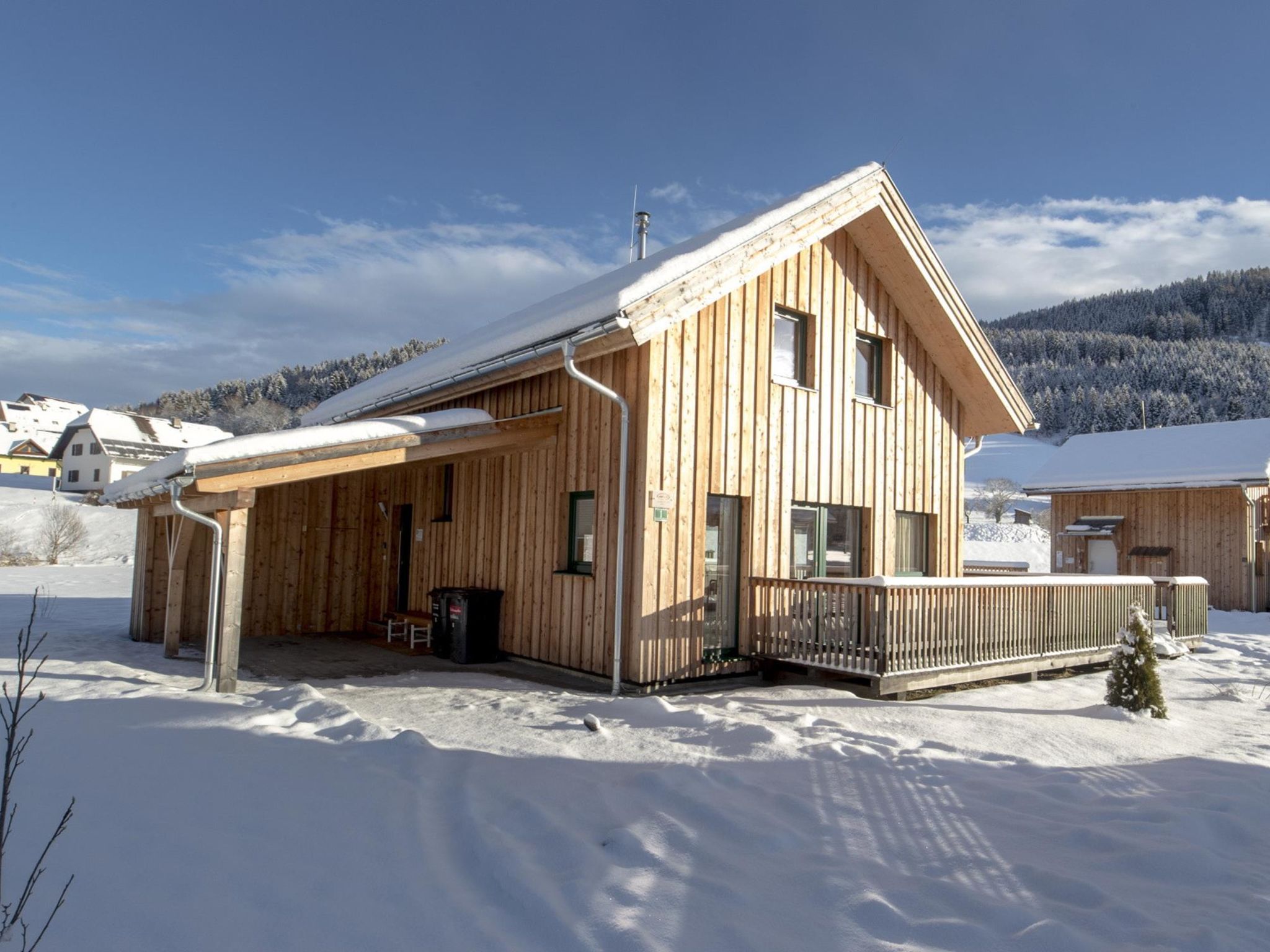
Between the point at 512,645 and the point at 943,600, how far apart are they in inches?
203

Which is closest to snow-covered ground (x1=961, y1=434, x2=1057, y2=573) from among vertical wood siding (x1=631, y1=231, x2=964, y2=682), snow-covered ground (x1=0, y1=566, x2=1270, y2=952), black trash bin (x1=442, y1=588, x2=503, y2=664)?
vertical wood siding (x1=631, y1=231, x2=964, y2=682)

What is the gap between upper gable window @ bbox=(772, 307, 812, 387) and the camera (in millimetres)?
10664

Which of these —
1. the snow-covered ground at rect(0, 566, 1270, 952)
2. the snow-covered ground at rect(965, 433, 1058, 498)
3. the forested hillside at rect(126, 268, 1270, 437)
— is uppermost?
the forested hillside at rect(126, 268, 1270, 437)

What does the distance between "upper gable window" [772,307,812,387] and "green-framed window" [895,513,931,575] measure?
265 cm

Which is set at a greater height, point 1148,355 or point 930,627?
point 1148,355

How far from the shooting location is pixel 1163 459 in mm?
22094

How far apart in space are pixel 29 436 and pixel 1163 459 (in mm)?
72493

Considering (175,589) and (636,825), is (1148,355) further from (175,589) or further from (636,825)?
(636,825)

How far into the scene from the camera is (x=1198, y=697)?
952 cm

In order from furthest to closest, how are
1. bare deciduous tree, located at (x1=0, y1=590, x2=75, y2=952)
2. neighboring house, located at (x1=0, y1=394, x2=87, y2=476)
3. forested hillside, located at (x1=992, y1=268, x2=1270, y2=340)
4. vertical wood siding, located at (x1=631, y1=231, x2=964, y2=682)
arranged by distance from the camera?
forested hillside, located at (x1=992, y1=268, x2=1270, y2=340)
neighboring house, located at (x1=0, y1=394, x2=87, y2=476)
vertical wood siding, located at (x1=631, y1=231, x2=964, y2=682)
bare deciduous tree, located at (x1=0, y1=590, x2=75, y2=952)

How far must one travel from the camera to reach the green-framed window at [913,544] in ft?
39.3

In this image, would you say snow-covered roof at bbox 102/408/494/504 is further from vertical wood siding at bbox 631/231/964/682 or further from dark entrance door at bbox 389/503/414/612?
dark entrance door at bbox 389/503/414/612

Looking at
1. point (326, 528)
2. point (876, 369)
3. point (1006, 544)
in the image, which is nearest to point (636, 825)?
point (876, 369)

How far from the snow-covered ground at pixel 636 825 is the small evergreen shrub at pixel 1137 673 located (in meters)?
0.21
